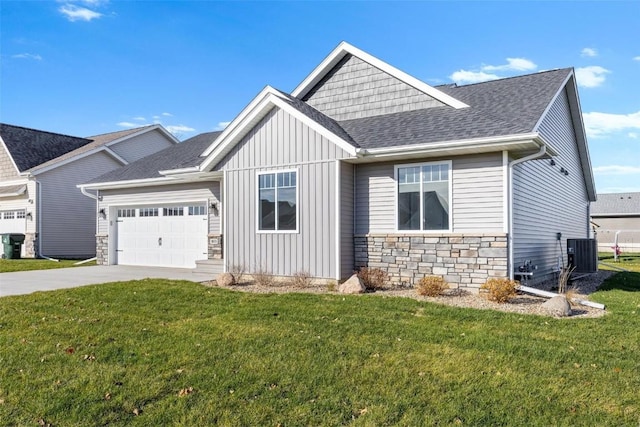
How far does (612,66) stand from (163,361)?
14.2 meters

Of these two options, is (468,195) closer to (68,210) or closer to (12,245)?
(68,210)

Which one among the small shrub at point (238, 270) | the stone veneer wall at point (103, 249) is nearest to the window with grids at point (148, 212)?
the stone veneer wall at point (103, 249)

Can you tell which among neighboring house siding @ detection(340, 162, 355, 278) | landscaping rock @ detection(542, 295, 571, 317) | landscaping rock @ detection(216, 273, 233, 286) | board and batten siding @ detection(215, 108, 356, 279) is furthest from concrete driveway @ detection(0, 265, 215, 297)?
landscaping rock @ detection(542, 295, 571, 317)

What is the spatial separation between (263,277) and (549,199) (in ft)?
27.6

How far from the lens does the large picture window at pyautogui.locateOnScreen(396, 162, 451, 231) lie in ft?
33.4

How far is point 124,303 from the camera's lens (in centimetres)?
829

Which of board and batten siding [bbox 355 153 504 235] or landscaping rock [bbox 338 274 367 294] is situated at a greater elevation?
board and batten siding [bbox 355 153 504 235]

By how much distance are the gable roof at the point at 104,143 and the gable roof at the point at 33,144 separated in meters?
0.62

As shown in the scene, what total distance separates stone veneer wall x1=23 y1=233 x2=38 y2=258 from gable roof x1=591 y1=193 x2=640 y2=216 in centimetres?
4282

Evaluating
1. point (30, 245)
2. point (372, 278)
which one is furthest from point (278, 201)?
point (30, 245)

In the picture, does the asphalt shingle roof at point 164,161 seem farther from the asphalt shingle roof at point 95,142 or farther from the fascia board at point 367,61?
the asphalt shingle roof at point 95,142

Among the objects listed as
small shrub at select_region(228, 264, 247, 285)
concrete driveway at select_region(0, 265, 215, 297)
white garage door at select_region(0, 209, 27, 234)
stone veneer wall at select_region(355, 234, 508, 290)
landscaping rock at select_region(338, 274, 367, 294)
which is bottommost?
concrete driveway at select_region(0, 265, 215, 297)

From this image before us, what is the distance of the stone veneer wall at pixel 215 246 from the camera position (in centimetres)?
1435

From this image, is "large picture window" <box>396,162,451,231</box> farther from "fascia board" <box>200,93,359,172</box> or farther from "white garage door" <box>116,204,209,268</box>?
"white garage door" <box>116,204,209,268</box>
